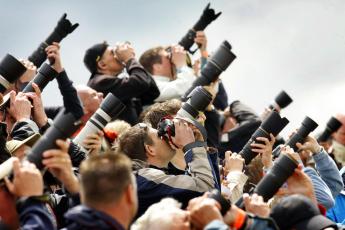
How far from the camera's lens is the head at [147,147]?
7414 millimetres

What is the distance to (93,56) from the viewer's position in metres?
10.6

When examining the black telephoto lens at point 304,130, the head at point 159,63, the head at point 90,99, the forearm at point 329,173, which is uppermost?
the black telephoto lens at point 304,130

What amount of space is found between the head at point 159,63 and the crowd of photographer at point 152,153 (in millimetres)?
13

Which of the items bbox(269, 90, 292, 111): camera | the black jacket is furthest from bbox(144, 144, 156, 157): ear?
bbox(269, 90, 292, 111): camera

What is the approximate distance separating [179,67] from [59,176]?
5.80 m

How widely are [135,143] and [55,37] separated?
8.42 ft

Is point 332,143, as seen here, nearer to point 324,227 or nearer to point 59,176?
point 324,227

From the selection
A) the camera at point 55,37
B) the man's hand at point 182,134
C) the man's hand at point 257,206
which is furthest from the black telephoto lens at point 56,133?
the camera at point 55,37

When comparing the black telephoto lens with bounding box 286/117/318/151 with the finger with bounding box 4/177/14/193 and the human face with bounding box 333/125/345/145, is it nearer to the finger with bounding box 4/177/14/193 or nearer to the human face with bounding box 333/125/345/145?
the human face with bounding box 333/125/345/145

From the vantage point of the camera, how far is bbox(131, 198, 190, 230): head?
5.56 m

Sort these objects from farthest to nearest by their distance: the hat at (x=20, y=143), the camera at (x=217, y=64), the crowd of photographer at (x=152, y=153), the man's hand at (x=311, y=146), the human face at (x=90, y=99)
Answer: the human face at (x=90, y=99) → the camera at (x=217, y=64) → the man's hand at (x=311, y=146) → the hat at (x=20, y=143) → the crowd of photographer at (x=152, y=153)

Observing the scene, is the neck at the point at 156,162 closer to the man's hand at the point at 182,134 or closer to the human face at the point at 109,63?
the man's hand at the point at 182,134

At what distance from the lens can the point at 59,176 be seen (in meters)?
5.61

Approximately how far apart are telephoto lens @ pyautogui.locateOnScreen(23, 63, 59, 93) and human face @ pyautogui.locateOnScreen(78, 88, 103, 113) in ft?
2.92
